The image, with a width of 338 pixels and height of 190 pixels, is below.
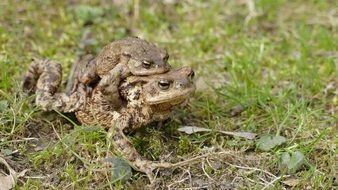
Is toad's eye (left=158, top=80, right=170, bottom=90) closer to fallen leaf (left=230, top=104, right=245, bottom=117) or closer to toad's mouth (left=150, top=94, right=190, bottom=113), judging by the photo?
toad's mouth (left=150, top=94, right=190, bottom=113)

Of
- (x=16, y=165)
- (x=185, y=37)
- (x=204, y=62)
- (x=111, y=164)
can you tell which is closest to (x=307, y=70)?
(x=204, y=62)

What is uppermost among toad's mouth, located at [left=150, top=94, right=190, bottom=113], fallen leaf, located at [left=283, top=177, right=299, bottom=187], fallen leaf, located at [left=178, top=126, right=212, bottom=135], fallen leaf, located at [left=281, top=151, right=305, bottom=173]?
toad's mouth, located at [left=150, top=94, right=190, bottom=113]

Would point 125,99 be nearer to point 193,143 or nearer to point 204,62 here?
point 193,143

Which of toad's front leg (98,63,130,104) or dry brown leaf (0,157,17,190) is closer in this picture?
dry brown leaf (0,157,17,190)

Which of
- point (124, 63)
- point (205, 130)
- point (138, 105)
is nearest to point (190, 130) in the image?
point (205, 130)

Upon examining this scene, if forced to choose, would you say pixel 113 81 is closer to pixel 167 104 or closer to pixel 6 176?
pixel 167 104

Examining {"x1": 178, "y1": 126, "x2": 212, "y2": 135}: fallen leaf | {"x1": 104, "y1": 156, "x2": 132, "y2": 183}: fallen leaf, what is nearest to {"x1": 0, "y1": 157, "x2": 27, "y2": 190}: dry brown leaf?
{"x1": 104, "y1": 156, "x2": 132, "y2": 183}: fallen leaf
